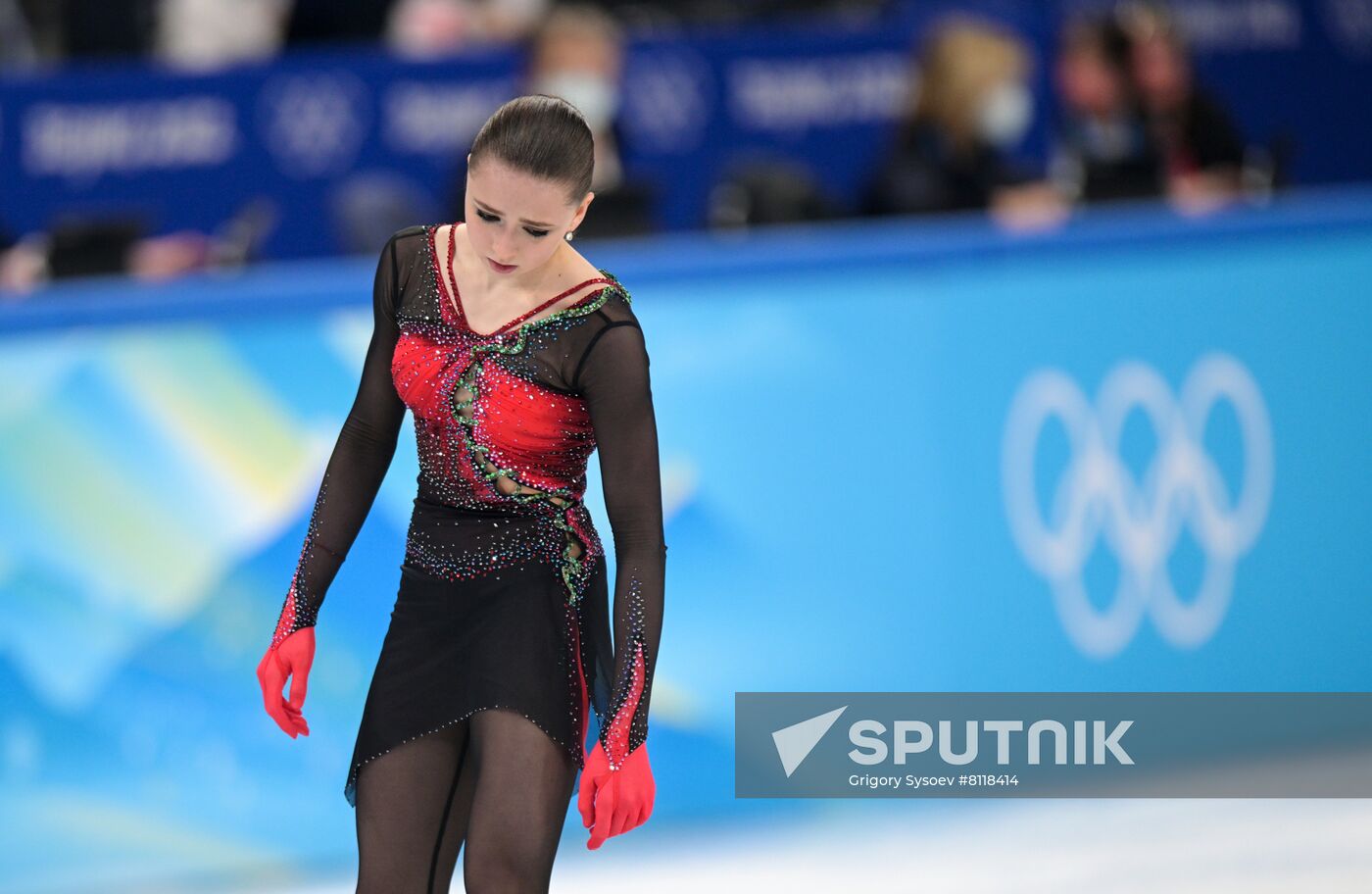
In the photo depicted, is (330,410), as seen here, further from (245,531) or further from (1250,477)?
(1250,477)

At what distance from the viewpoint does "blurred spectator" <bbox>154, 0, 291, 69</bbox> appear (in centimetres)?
909

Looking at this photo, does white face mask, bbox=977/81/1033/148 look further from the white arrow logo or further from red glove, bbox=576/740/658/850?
red glove, bbox=576/740/658/850

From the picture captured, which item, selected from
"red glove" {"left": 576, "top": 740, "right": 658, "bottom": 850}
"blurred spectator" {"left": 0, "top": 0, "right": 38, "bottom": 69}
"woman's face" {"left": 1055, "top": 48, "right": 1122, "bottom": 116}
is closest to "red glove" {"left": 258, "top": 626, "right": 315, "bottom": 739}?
"red glove" {"left": 576, "top": 740, "right": 658, "bottom": 850}

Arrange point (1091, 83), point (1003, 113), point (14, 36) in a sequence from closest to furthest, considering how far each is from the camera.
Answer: point (1003, 113) < point (1091, 83) < point (14, 36)

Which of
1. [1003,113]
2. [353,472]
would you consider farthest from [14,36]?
[353,472]

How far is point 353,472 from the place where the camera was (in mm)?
3193

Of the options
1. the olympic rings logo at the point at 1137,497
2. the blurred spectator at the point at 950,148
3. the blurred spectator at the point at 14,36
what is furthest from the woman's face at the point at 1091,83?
the blurred spectator at the point at 14,36

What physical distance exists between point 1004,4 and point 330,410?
17.8 feet

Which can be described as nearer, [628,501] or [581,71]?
[628,501]

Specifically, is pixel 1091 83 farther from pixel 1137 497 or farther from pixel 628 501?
pixel 628 501

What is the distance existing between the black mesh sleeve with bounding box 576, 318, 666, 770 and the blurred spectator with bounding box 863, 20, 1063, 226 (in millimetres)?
4753

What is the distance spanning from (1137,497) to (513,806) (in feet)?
8.33

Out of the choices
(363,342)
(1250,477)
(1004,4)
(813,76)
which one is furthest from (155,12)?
(1250,477)

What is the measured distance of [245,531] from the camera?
15.3ft
